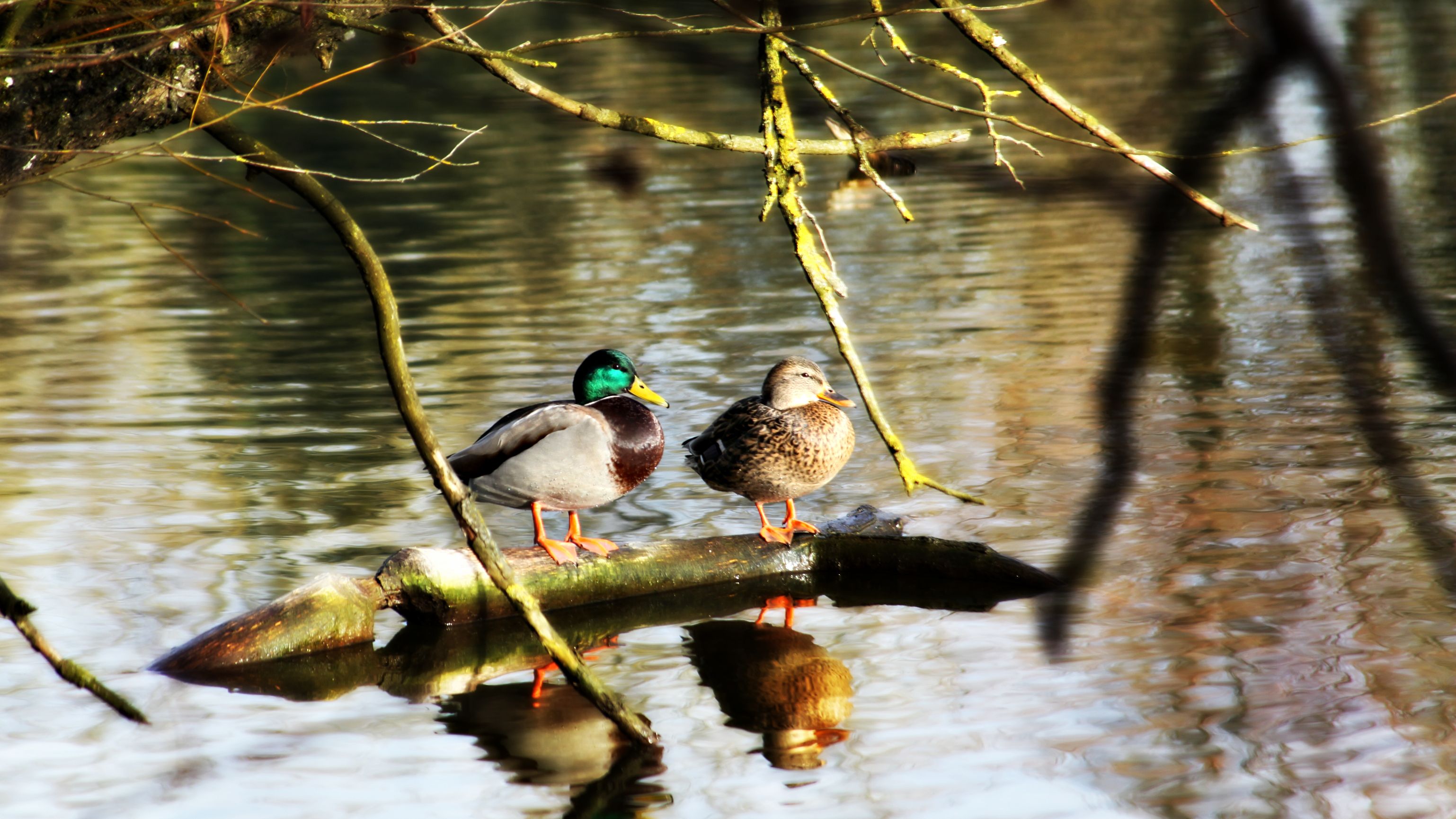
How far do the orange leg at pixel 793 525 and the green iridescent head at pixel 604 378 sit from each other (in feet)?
2.10

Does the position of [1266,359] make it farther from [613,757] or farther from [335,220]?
[335,220]

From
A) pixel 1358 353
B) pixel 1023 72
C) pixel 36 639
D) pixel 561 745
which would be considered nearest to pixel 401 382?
pixel 36 639

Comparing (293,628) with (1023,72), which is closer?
(1023,72)

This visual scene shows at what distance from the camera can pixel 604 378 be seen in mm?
5613

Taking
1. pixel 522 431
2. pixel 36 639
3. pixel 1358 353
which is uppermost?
pixel 1358 353

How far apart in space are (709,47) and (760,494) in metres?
4.50

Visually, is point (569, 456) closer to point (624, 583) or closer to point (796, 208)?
point (624, 583)

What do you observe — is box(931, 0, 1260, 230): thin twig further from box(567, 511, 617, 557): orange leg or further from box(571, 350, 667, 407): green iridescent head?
box(567, 511, 617, 557): orange leg

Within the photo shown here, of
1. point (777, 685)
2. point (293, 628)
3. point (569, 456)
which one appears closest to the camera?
point (777, 685)

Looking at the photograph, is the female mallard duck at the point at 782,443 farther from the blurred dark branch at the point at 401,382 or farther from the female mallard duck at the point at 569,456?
the blurred dark branch at the point at 401,382

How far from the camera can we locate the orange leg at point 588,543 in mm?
5477

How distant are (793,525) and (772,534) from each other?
12 centimetres

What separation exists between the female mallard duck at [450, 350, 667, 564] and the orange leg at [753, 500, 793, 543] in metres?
0.52

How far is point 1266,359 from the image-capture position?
9266 millimetres
